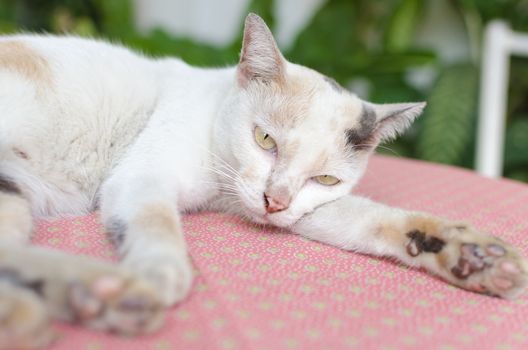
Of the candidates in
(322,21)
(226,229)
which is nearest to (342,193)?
(226,229)

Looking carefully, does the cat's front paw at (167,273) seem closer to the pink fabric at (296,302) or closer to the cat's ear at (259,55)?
the pink fabric at (296,302)

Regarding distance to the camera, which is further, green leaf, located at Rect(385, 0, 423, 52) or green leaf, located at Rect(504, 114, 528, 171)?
green leaf, located at Rect(385, 0, 423, 52)

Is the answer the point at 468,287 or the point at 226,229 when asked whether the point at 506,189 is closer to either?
the point at 468,287

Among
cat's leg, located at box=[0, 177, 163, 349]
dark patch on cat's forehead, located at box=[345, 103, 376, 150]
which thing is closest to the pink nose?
dark patch on cat's forehead, located at box=[345, 103, 376, 150]

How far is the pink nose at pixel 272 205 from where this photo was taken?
116 centimetres

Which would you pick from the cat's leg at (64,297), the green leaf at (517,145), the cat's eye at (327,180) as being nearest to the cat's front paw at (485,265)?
the cat's eye at (327,180)

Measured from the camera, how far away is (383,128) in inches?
52.7

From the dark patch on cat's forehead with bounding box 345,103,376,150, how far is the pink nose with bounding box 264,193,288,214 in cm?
26

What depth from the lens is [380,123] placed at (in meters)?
1.33

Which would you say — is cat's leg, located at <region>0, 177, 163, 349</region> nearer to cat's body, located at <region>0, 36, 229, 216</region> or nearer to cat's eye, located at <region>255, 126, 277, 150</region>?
cat's body, located at <region>0, 36, 229, 216</region>

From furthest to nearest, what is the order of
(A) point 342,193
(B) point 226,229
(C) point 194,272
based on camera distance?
(A) point 342,193, (B) point 226,229, (C) point 194,272

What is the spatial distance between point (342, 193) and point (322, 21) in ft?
7.56

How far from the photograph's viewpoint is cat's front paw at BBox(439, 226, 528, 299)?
0.95m

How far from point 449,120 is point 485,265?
2174 millimetres
